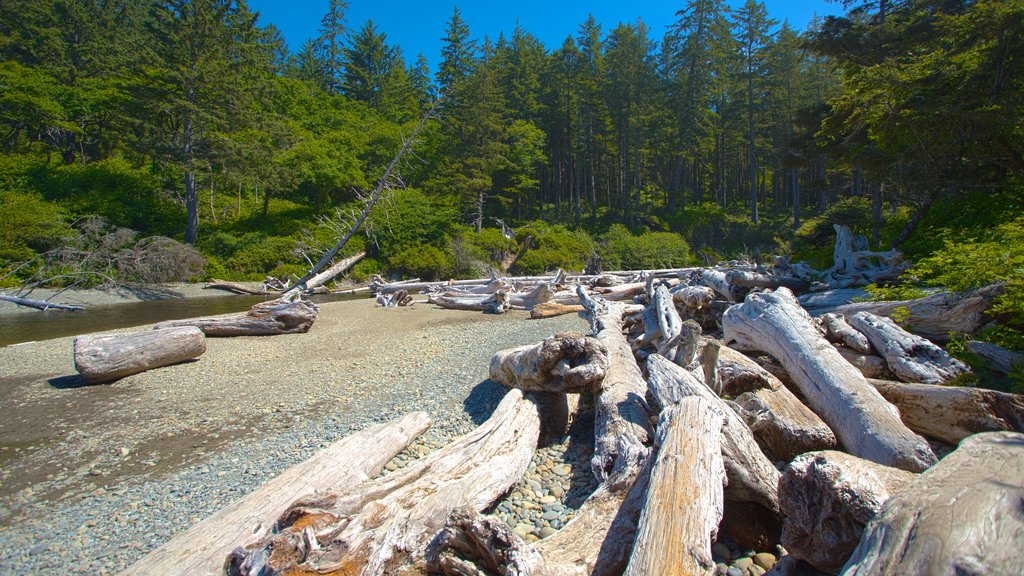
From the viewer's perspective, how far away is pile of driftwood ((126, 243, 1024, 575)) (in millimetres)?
1651

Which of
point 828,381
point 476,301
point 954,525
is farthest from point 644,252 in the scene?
point 954,525

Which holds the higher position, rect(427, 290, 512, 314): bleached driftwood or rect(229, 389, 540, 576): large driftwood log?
rect(427, 290, 512, 314): bleached driftwood

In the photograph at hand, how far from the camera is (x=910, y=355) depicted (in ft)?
14.2

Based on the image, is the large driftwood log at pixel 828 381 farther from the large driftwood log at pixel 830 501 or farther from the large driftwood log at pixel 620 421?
the large driftwood log at pixel 620 421

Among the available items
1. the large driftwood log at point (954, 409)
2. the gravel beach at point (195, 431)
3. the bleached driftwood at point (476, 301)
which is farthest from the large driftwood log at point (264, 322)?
the large driftwood log at point (954, 409)

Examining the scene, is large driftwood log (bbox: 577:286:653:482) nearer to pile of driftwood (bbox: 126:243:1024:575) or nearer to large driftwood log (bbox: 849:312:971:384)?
pile of driftwood (bbox: 126:243:1024:575)

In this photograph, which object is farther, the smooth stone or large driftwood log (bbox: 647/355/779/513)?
large driftwood log (bbox: 647/355/779/513)

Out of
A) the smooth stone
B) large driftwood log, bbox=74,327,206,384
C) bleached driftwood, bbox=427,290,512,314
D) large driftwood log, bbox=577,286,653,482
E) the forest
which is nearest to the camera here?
the smooth stone

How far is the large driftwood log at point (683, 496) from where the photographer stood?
2045 millimetres

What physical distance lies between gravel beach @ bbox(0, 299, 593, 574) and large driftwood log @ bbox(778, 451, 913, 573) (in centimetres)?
161

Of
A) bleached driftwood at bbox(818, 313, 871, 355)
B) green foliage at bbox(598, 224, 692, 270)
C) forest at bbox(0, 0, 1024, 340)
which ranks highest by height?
forest at bbox(0, 0, 1024, 340)

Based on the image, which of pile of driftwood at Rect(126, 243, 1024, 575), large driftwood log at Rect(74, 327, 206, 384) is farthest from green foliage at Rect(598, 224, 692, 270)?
pile of driftwood at Rect(126, 243, 1024, 575)

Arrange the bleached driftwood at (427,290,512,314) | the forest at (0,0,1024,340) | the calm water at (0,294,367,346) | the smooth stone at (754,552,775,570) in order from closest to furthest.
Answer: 1. the smooth stone at (754,552,775,570)
2. the forest at (0,0,1024,340)
3. the calm water at (0,294,367,346)
4. the bleached driftwood at (427,290,512,314)

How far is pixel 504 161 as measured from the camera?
3325cm
